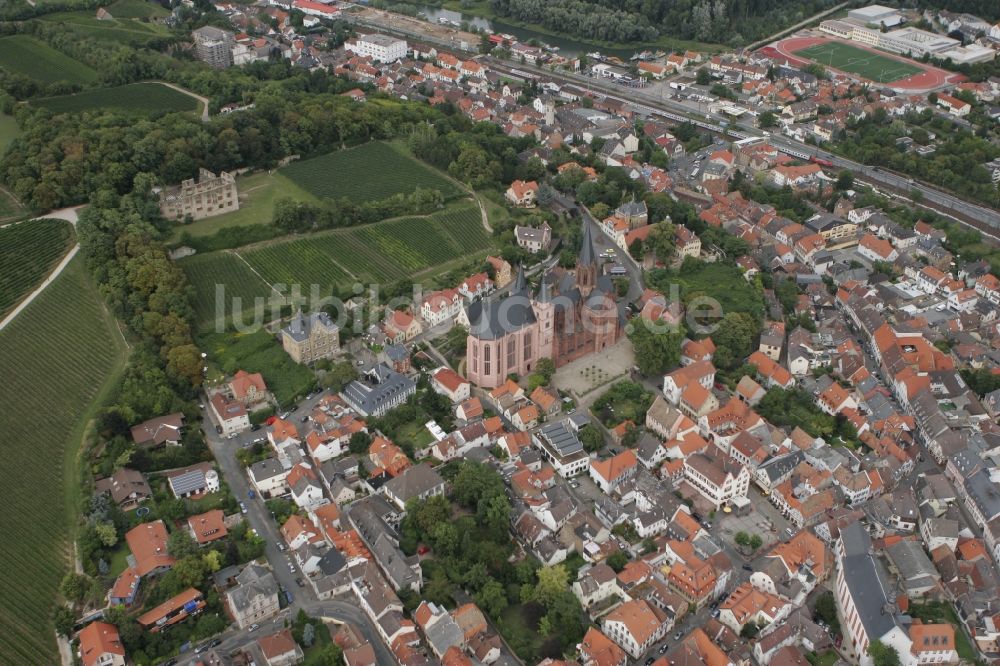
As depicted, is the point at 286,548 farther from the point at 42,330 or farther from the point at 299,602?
the point at 42,330

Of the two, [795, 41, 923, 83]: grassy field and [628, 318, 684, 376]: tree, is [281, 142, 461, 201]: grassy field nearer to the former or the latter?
[628, 318, 684, 376]: tree

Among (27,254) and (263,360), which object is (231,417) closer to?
(263,360)

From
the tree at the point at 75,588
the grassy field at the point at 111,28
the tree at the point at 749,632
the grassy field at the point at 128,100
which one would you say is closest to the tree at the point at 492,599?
the tree at the point at 749,632

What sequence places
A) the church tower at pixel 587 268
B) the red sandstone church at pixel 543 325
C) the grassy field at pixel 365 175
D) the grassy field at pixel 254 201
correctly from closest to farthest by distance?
the red sandstone church at pixel 543 325 < the church tower at pixel 587 268 < the grassy field at pixel 254 201 < the grassy field at pixel 365 175

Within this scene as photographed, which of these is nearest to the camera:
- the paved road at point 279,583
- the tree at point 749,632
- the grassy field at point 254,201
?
the paved road at point 279,583

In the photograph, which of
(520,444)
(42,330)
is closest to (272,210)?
(42,330)

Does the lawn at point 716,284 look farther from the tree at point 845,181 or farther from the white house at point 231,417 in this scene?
the white house at point 231,417

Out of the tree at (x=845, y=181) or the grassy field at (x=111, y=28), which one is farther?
the grassy field at (x=111, y=28)
